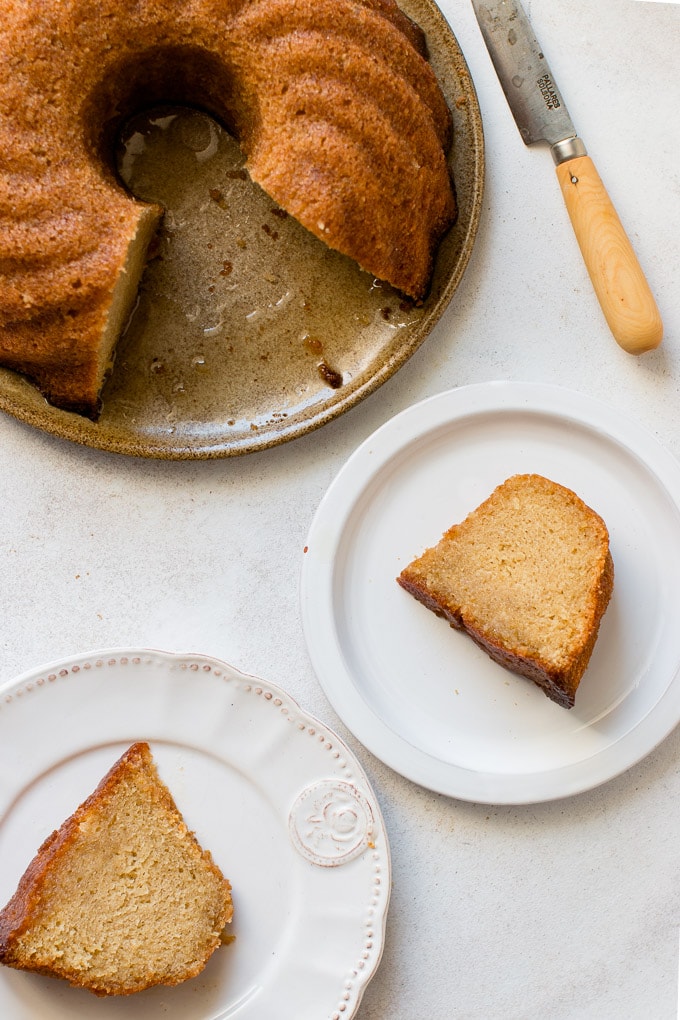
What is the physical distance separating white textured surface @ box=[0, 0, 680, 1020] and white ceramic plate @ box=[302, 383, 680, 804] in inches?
4.6

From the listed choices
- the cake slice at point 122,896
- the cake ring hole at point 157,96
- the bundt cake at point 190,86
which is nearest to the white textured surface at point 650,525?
the bundt cake at point 190,86

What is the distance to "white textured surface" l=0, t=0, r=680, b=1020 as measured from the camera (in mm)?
2133

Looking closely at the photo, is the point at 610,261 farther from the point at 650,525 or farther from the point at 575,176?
the point at 650,525

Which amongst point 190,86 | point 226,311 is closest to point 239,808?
point 226,311

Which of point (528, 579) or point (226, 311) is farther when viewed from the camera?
point (226, 311)

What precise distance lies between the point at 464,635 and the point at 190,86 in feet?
4.98

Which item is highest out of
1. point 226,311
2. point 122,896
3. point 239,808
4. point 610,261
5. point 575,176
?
point 575,176

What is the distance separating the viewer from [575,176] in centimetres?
214

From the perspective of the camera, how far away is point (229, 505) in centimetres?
221

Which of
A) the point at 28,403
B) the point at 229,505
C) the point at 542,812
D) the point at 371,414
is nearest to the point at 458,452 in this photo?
the point at 371,414

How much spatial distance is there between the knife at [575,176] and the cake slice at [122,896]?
160 cm

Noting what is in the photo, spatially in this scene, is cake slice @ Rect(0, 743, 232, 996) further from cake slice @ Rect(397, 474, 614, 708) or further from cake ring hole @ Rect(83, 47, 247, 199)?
cake ring hole @ Rect(83, 47, 247, 199)

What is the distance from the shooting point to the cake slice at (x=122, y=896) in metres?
1.92

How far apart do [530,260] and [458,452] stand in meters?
0.54
